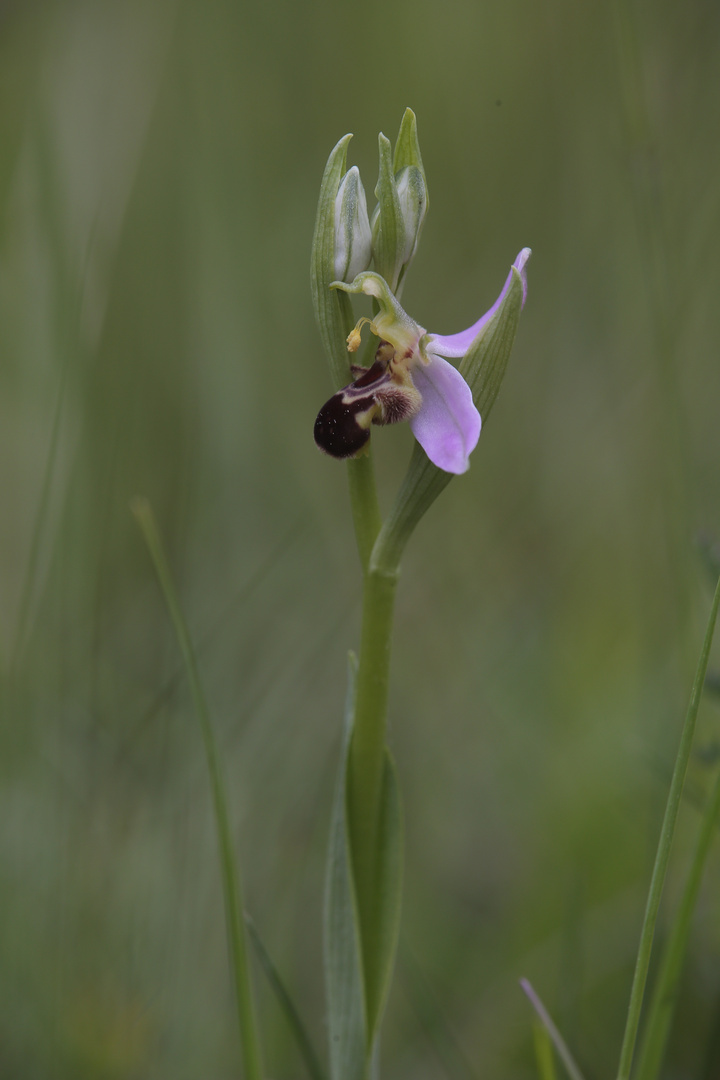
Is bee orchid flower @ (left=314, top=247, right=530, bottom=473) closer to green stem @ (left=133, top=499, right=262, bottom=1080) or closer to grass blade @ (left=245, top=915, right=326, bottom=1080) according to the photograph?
green stem @ (left=133, top=499, right=262, bottom=1080)

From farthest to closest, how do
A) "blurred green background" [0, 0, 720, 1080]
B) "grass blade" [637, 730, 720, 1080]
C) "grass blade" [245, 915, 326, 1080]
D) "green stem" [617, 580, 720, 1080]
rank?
1. "blurred green background" [0, 0, 720, 1080]
2. "grass blade" [245, 915, 326, 1080]
3. "grass blade" [637, 730, 720, 1080]
4. "green stem" [617, 580, 720, 1080]

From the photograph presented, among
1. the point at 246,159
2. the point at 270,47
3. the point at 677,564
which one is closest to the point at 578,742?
the point at 677,564

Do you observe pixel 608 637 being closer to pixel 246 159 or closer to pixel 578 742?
pixel 578 742

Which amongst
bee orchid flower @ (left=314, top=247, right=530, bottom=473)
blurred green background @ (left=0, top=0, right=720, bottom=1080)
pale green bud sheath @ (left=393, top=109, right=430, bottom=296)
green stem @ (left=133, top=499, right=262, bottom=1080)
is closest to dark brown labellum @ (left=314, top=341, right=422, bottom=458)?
bee orchid flower @ (left=314, top=247, right=530, bottom=473)

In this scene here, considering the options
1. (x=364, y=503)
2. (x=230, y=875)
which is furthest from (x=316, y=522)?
(x=230, y=875)

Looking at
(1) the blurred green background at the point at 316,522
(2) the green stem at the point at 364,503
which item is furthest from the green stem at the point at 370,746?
(1) the blurred green background at the point at 316,522

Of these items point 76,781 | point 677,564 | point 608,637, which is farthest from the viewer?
point 608,637

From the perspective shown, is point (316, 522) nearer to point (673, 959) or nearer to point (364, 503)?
point (364, 503)
